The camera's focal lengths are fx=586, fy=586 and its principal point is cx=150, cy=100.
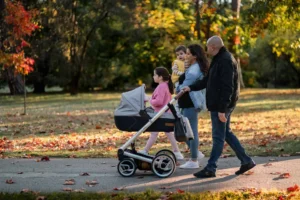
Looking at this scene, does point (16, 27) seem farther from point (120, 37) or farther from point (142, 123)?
point (120, 37)

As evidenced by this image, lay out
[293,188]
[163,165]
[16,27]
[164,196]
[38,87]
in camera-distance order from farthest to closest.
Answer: [38,87] < [16,27] < [163,165] < [293,188] < [164,196]

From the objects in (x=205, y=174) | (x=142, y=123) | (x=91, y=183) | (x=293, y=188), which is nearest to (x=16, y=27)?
(x=142, y=123)

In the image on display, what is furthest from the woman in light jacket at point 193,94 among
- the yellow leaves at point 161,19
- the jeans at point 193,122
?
the yellow leaves at point 161,19


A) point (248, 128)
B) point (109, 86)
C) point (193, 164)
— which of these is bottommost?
point (109, 86)

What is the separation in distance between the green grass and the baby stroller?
1243mm

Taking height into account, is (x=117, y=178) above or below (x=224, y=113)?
below

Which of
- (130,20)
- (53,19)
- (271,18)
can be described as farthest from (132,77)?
(271,18)

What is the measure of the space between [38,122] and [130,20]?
24449 mm

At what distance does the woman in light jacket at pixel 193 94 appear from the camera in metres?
9.20

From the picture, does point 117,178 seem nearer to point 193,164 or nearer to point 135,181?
point 135,181

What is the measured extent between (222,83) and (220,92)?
0.13 meters

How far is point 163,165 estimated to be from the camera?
28.3ft

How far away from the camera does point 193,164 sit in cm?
931

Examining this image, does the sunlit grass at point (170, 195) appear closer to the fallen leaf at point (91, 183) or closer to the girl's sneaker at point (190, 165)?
the fallen leaf at point (91, 183)
